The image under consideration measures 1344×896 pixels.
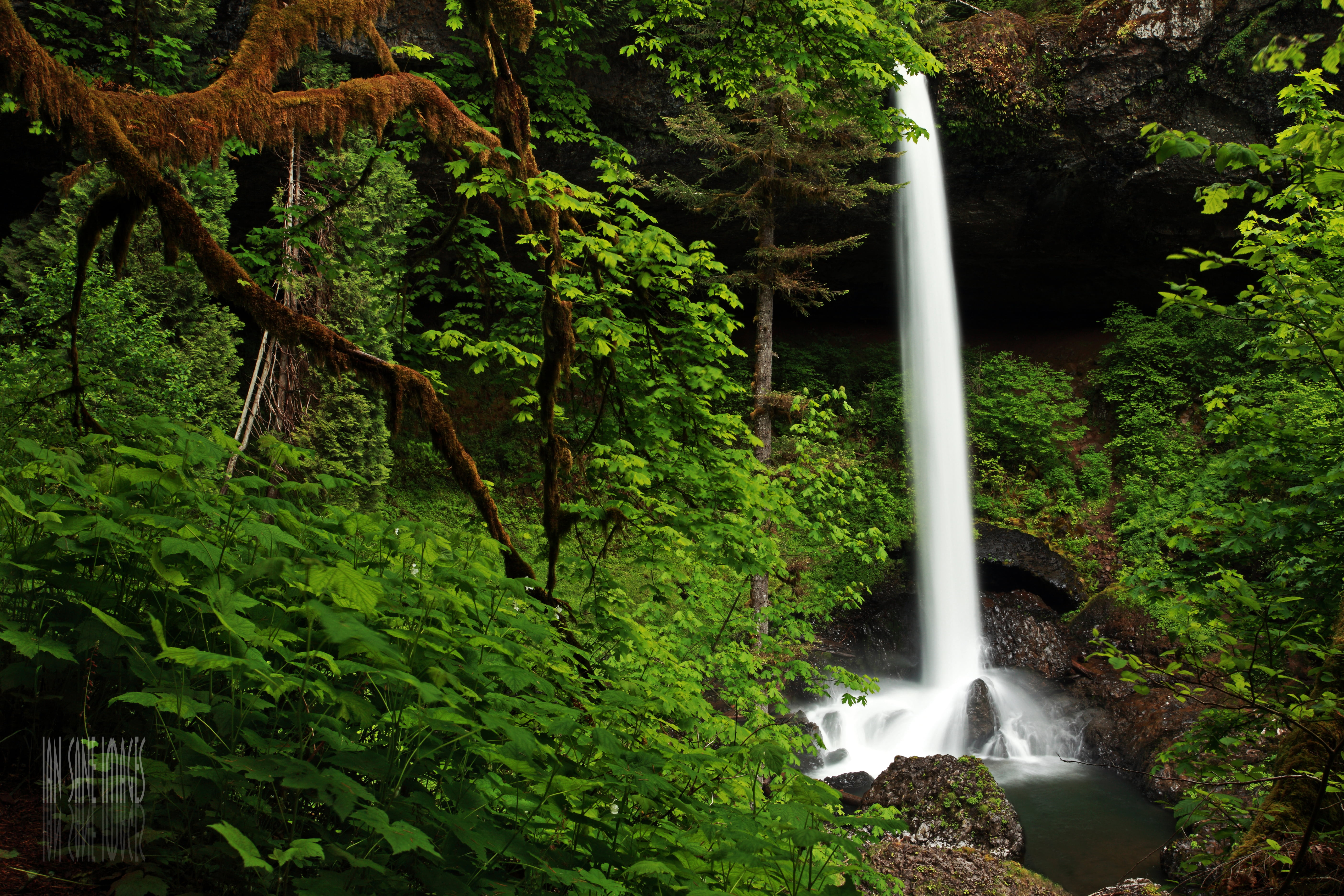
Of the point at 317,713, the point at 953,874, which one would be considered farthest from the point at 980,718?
the point at 317,713

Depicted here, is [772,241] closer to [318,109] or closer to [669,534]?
[669,534]

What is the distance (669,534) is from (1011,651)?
1025 centimetres

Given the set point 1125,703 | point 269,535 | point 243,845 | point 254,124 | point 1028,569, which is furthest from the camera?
point 1028,569

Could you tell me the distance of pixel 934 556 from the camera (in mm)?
14734

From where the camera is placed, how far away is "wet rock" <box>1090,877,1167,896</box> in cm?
514

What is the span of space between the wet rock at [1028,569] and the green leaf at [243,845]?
14374 mm

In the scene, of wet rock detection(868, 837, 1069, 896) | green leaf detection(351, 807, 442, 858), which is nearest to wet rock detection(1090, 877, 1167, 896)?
wet rock detection(868, 837, 1069, 896)

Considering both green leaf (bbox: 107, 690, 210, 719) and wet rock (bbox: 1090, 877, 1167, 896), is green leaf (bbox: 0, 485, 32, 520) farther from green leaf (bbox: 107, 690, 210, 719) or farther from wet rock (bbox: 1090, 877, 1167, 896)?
wet rock (bbox: 1090, 877, 1167, 896)

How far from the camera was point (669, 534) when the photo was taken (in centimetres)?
539

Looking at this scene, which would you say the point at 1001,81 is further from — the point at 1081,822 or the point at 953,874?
the point at 953,874

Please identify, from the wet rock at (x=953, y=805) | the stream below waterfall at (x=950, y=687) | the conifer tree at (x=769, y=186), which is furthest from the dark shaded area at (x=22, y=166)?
the wet rock at (x=953, y=805)

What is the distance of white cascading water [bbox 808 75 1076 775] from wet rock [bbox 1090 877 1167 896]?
4.92m

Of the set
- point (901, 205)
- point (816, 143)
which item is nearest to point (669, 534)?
point (816, 143)

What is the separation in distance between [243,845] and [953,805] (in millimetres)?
7959
